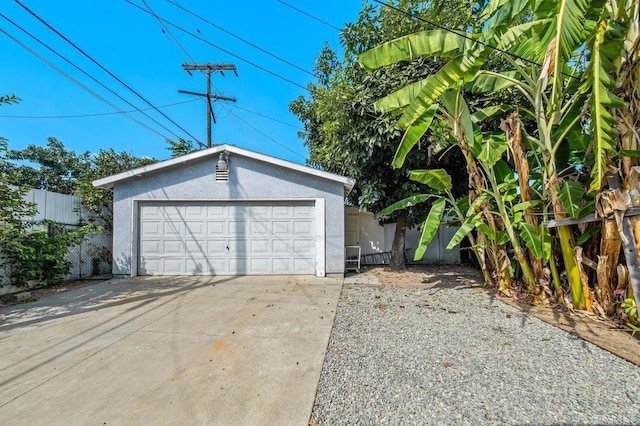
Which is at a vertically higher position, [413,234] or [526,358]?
[413,234]

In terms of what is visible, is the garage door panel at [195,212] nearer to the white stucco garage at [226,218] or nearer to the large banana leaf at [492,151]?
the white stucco garage at [226,218]

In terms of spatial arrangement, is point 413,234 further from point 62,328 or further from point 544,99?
point 62,328

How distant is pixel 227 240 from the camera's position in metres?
8.30

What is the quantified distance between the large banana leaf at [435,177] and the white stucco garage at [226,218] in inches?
102

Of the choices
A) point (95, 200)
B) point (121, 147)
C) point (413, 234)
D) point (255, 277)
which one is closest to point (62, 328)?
point (255, 277)

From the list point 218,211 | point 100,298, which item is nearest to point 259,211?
point 218,211

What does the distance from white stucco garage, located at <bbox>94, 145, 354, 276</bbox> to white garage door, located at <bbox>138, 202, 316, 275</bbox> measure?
3 cm

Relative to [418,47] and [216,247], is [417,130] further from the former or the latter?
[216,247]

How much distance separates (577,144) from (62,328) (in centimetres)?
847

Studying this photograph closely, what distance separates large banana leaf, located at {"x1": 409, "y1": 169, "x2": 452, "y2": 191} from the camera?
5884 mm

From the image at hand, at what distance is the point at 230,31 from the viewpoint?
7.62 metres

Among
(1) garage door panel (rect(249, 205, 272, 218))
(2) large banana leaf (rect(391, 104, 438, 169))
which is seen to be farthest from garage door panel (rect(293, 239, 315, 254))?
(2) large banana leaf (rect(391, 104, 438, 169))

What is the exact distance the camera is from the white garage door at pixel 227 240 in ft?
27.1

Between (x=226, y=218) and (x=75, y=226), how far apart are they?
14.2ft
